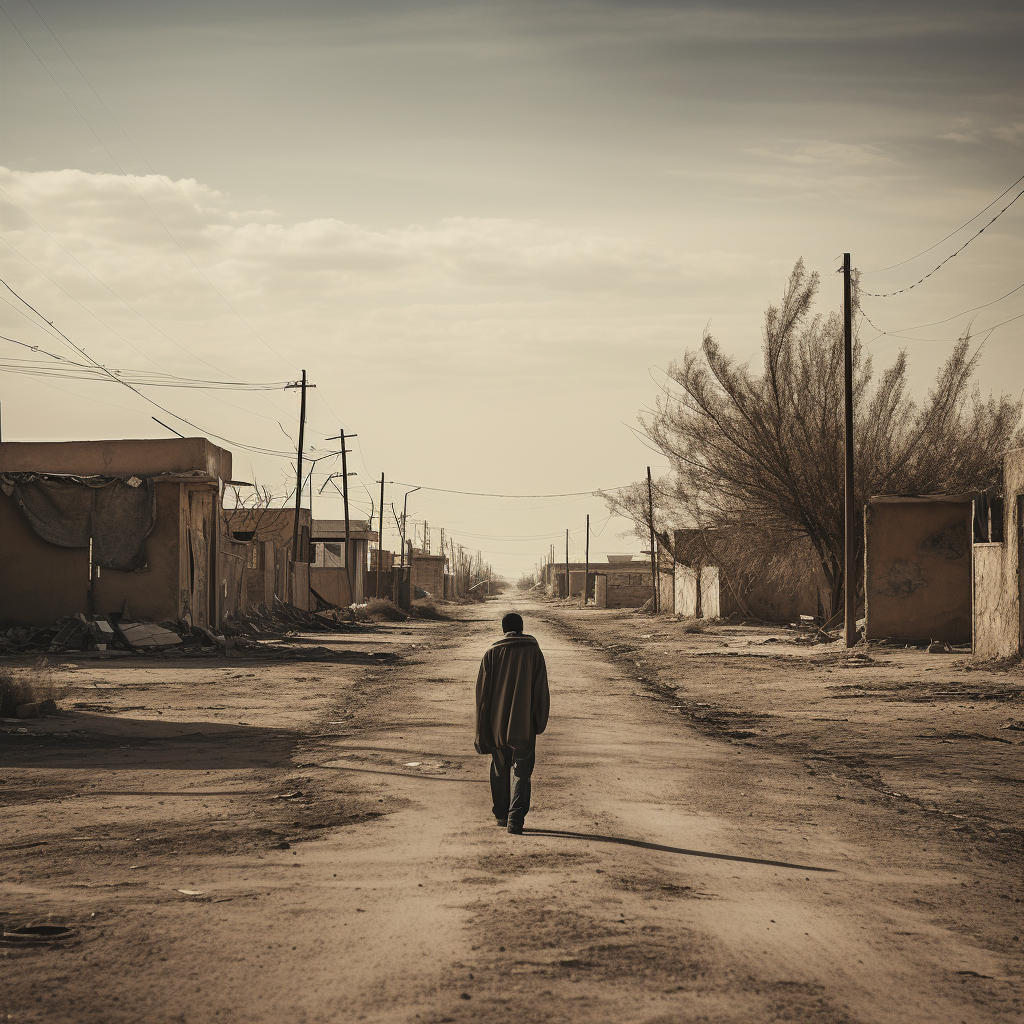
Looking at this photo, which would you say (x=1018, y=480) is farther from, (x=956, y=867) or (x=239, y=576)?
(x=239, y=576)

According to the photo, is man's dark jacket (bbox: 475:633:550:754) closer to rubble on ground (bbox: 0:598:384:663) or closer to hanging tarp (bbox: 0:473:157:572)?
rubble on ground (bbox: 0:598:384:663)

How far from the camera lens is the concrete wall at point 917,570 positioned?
2400 centimetres

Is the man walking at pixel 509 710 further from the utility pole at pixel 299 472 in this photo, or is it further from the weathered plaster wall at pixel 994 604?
the utility pole at pixel 299 472

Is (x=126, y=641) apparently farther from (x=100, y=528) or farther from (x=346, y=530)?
(x=346, y=530)

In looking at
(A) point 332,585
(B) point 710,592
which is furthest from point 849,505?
(A) point 332,585

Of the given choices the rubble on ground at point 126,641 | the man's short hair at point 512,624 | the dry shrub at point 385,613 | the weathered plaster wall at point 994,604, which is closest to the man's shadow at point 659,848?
the man's short hair at point 512,624

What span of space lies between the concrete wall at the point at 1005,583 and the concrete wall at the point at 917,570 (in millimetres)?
3429

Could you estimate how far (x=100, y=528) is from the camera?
964 inches

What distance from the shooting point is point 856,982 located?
14.6 feet

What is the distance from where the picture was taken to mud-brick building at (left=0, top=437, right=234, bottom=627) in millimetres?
24203

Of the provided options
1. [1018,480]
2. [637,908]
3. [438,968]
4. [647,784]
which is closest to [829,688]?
[1018,480]

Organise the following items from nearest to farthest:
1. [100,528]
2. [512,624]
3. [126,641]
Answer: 1. [512,624]
2. [126,641]
3. [100,528]

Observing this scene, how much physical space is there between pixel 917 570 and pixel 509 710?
19.2 metres

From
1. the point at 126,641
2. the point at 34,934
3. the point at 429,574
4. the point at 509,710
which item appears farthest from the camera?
the point at 429,574
